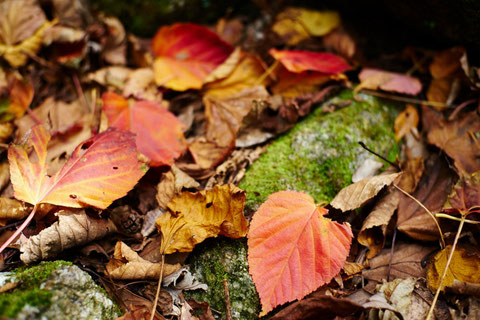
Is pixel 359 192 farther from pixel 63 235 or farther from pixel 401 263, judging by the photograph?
pixel 63 235

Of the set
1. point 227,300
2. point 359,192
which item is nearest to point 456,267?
point 359,192

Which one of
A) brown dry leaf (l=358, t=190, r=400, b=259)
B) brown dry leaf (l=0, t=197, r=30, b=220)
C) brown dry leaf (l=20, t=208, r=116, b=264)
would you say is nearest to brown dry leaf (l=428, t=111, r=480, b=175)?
brown dry leaf (l=358, t=190, r=400, b=259)

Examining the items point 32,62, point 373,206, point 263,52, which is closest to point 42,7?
point 32,62

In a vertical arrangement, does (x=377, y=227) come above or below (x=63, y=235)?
below

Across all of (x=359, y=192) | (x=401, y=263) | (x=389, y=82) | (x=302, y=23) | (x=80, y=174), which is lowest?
(x=401, y=263)

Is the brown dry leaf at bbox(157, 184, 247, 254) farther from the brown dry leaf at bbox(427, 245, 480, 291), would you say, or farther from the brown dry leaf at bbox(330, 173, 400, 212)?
the brown dry leaf at bbox(427, 245, 480, 291)

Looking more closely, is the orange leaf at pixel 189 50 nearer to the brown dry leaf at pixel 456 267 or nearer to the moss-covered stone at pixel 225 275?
the moss-covered stone at pixel 225 275

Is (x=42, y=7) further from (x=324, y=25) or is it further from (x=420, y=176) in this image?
(x=420, y=176)
